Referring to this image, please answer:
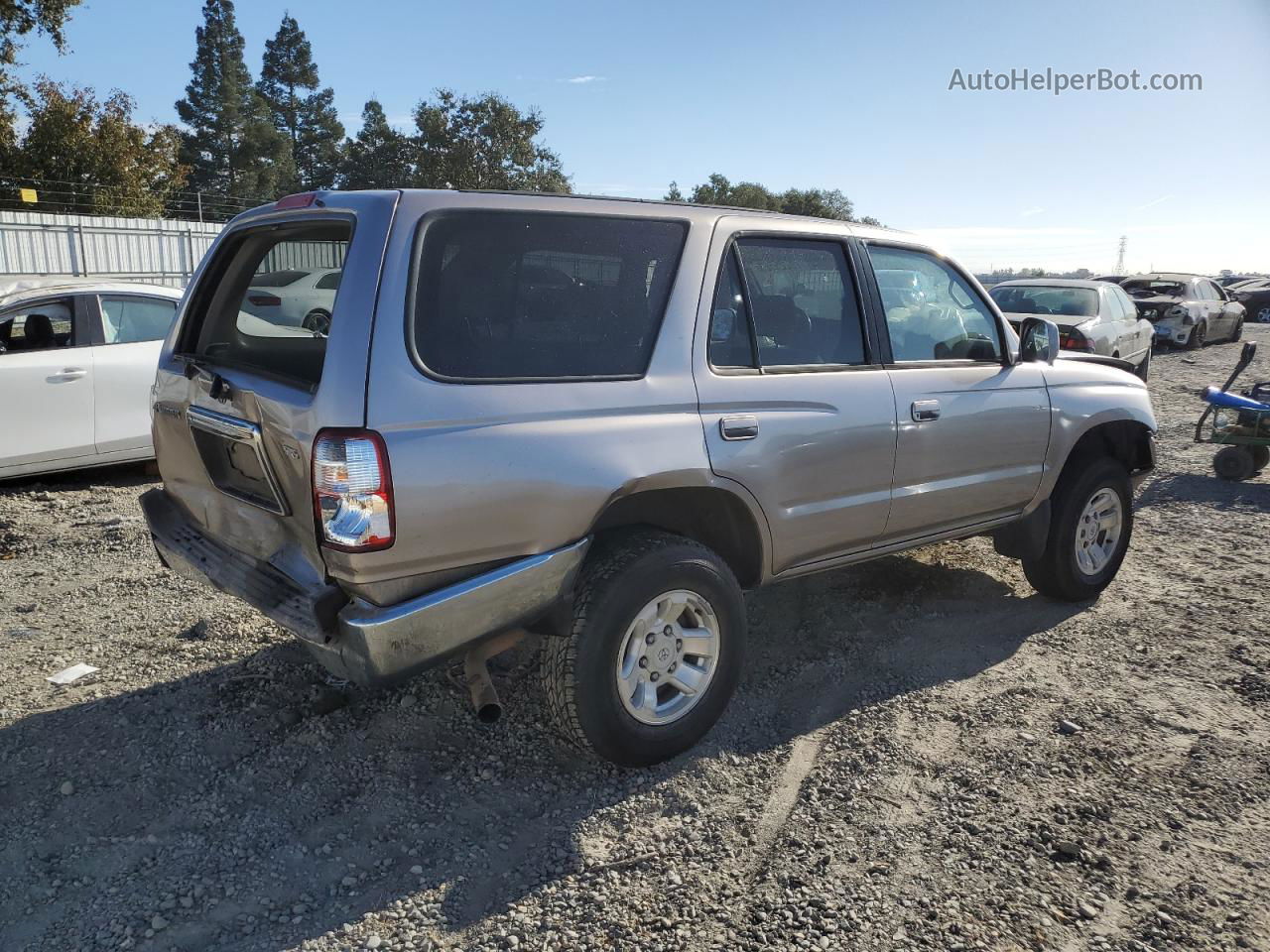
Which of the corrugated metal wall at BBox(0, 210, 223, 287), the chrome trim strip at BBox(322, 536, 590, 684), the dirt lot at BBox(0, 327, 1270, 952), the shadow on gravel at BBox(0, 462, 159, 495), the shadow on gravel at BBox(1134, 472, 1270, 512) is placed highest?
the corrugated metal wall at BBox(0, 210, 223, 287)

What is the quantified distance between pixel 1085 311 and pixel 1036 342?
872 cm

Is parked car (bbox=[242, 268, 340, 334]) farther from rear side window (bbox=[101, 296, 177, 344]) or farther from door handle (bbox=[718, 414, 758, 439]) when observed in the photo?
rear side window (bbox=[101, 296, 177, 344])

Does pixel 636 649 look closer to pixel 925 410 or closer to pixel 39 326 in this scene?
pixel 925 410

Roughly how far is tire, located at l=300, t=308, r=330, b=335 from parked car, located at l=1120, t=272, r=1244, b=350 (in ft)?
62.6

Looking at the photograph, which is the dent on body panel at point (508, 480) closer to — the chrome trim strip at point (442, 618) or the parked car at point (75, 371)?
the chrome trim strip at point (442, 618)

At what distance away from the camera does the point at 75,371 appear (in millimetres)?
6910

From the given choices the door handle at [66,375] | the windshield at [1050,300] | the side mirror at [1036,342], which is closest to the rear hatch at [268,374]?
the side mirror at [1036,342]

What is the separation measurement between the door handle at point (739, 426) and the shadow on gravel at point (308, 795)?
123cm

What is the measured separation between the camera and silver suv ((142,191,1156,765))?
2.77 meters

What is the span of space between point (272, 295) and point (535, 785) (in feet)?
9.11

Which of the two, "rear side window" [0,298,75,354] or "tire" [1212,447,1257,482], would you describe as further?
"tire" [1212,447,1257,482]

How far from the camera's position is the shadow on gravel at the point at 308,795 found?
2754 mm

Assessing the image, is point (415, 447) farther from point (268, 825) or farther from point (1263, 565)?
point (1263, 565)

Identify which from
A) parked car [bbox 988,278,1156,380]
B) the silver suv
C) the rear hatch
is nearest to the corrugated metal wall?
parked car [bbox 988,278,1156,380]
